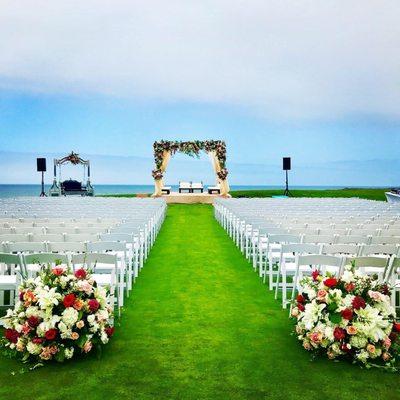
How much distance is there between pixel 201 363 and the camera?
436 cm

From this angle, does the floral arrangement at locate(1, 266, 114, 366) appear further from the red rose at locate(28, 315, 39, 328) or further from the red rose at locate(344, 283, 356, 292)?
the red rose at locate(344, 283, 356, 292)

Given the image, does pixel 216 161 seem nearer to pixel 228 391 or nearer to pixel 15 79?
pixel 228 391

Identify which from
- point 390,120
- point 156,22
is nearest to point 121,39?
point 156,22

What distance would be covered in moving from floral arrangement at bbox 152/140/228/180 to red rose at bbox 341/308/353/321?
2391 centimetres

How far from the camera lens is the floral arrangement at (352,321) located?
429cm

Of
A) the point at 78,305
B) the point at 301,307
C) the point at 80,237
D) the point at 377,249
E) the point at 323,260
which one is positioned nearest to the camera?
the point at 78,305

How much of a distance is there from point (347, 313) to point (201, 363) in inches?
51.8

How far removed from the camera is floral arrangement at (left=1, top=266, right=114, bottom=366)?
4281 millimetres

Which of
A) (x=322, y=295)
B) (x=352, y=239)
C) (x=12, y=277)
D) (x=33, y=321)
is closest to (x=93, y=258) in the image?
(x=33, y=321)

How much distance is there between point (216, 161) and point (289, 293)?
21687mm

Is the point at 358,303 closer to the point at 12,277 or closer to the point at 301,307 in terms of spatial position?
the point at 301,307

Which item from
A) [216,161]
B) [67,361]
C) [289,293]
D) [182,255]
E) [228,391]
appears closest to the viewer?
[228,391]

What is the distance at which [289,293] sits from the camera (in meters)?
7.01

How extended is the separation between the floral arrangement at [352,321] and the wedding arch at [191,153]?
23691mm
